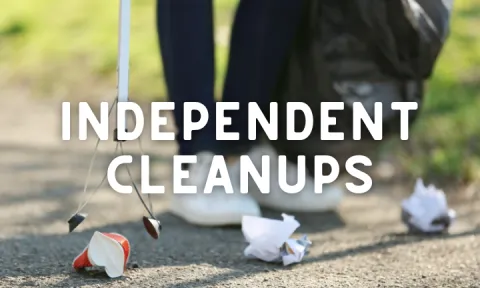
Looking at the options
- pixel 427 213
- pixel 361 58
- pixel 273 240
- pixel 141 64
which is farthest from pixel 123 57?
pixel 141 64

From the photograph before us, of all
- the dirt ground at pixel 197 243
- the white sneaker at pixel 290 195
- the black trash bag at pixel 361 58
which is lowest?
the dirt ground at pixel 197 243

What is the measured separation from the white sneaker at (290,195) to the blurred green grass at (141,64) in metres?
0.54

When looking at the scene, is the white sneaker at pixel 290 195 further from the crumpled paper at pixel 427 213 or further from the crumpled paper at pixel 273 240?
the crumpled paper at pixel 273 240

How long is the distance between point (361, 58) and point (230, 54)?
1.36 feet

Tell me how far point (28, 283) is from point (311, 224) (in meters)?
0.94

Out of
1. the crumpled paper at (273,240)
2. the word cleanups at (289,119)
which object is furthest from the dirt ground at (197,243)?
the word cleanups at (289,119)

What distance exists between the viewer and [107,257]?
66.6 inches

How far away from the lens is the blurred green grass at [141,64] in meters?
3.17

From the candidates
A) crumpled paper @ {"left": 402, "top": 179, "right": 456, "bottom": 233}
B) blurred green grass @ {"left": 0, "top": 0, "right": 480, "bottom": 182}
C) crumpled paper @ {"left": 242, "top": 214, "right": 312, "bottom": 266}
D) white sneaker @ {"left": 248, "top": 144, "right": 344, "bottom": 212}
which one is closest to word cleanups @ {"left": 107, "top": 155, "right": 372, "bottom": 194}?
white sneaker @ {"left": 248, "top": 144, "right": 344, "bottom": 212}

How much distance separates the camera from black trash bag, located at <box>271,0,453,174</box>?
216 centimetres

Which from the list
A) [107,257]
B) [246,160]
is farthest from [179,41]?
[107,257]

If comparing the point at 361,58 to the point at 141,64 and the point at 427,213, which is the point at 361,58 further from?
the point at 141,64

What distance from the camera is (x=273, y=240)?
6.06ft

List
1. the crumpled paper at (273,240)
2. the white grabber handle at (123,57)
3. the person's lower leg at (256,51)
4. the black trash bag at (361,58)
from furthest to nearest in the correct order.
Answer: the person's lower leg at (256,51) → the black trash bag at (361,58) → the crumpled paper at (273,240) → the white grabber handle at (123,57)
